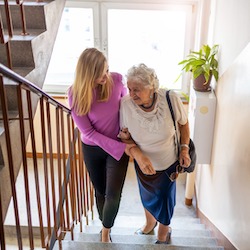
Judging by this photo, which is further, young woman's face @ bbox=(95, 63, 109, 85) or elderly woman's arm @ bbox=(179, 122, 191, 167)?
elderly woman's arm @ bbox=(179, 122, 191, 167)

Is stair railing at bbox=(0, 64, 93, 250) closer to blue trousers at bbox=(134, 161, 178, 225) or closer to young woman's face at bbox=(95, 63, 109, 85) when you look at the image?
young woman's face at bbox=(95, 63, 109, 85)

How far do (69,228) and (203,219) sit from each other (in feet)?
4.45

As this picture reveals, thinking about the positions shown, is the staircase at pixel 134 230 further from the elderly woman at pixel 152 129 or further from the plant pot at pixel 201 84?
the plant pot at pixel 201 84

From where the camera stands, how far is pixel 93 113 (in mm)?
1953

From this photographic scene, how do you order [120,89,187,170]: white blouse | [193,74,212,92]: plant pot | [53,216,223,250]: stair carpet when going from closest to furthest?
[120,89,187,170]: white blouse, [53,216,223,250]: stair carpet, [193,74,212,92]: plant pot

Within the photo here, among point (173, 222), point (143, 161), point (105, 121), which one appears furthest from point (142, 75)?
point (173, 222)

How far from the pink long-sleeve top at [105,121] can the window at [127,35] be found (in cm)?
217

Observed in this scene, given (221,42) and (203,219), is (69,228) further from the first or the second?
(221,42)

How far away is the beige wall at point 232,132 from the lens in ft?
6.21

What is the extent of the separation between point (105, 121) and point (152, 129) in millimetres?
273

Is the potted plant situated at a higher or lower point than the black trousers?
higher

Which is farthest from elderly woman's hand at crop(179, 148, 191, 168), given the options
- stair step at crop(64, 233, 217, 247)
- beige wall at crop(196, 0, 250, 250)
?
stair step at crop(64, 233, 217, 247)

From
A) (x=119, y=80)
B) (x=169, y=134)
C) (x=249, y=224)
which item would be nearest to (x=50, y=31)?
(x=119, y=80)

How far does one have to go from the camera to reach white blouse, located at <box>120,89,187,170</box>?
191cm
